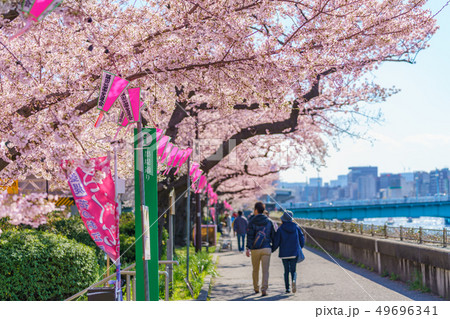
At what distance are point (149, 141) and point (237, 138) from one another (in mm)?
7780

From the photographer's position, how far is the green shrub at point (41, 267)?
9.30m

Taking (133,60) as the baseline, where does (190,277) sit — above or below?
below

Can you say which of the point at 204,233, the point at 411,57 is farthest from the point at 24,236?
the point at 204,233

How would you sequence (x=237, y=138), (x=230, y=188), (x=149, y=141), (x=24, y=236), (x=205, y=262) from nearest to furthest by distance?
(x=149, y=141) < (x=24, y=236) < (x=237, y=138) < (x=205, y=262) < (x=230, y=188)

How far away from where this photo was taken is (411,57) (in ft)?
44.9

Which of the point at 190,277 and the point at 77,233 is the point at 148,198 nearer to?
the point at 190,277

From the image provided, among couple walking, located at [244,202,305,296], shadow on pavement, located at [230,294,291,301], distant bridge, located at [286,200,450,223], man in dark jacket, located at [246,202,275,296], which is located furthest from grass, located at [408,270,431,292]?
distant bridge, located at [286,200,450,223]

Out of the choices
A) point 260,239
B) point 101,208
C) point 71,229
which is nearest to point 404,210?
point 71,229

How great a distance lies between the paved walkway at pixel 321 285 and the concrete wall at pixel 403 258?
0.30 metres

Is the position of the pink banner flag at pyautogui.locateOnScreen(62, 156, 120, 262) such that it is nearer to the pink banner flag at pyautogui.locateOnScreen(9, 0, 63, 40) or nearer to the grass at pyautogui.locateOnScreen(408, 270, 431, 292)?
the pink banner flag at pyautogui.locateOnScreen(9, 0, 63, 40)

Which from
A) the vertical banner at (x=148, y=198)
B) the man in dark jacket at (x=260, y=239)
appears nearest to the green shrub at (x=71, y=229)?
the man in dark jacket at (x=260, y=239)

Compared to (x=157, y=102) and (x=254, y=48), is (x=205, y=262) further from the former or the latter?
(x=254, y=48)

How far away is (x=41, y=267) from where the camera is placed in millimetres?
9734

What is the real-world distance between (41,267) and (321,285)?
6755 millimetres
